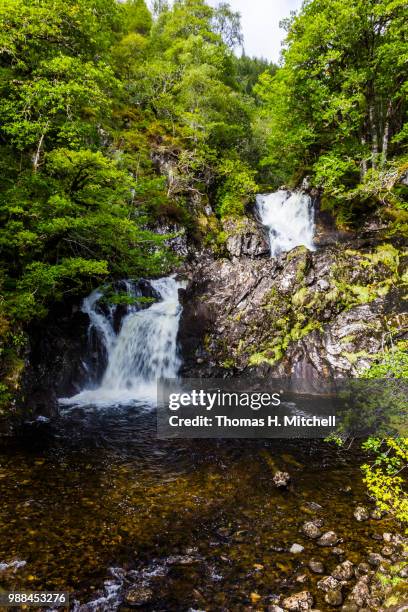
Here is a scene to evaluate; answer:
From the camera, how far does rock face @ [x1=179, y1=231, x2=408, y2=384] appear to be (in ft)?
42.3

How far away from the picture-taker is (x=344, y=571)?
4840mm

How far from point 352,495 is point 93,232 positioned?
379 inches

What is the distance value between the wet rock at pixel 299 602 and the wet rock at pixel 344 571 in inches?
21.7

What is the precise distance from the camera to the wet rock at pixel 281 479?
23.5ft

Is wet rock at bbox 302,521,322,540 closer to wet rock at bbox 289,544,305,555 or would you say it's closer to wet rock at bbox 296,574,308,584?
wet rock at bbox 289,544,305,555

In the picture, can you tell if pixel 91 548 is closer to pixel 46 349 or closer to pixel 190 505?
pixel 190 505

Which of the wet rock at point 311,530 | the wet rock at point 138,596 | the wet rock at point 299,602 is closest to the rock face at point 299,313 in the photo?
the wet rock at point 311,530

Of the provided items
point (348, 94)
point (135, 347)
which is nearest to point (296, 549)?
point (135, 347)

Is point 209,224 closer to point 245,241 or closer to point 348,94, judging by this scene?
point 245,241

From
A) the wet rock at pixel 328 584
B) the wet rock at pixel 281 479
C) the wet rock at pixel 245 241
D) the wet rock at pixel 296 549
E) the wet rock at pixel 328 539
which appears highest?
the wet rock at pixel 245 241

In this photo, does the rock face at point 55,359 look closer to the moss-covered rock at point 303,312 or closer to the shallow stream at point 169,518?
the shallow stream at point 169,518

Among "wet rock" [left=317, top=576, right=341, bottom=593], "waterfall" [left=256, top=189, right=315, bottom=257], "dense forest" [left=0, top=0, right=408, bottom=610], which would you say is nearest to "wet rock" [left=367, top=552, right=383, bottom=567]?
"dense forest" [left=0, top=0, right=408, bottom=610]

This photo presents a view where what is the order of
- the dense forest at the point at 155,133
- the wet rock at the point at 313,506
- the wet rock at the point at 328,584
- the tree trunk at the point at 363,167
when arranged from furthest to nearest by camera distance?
Answer: the tree trunk at the point at 363,167 < the dense forest at the point at 155,133 < the wet rock at the point at 313,506 < the wet rock at the point at 328,584

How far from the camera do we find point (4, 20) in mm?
9758
